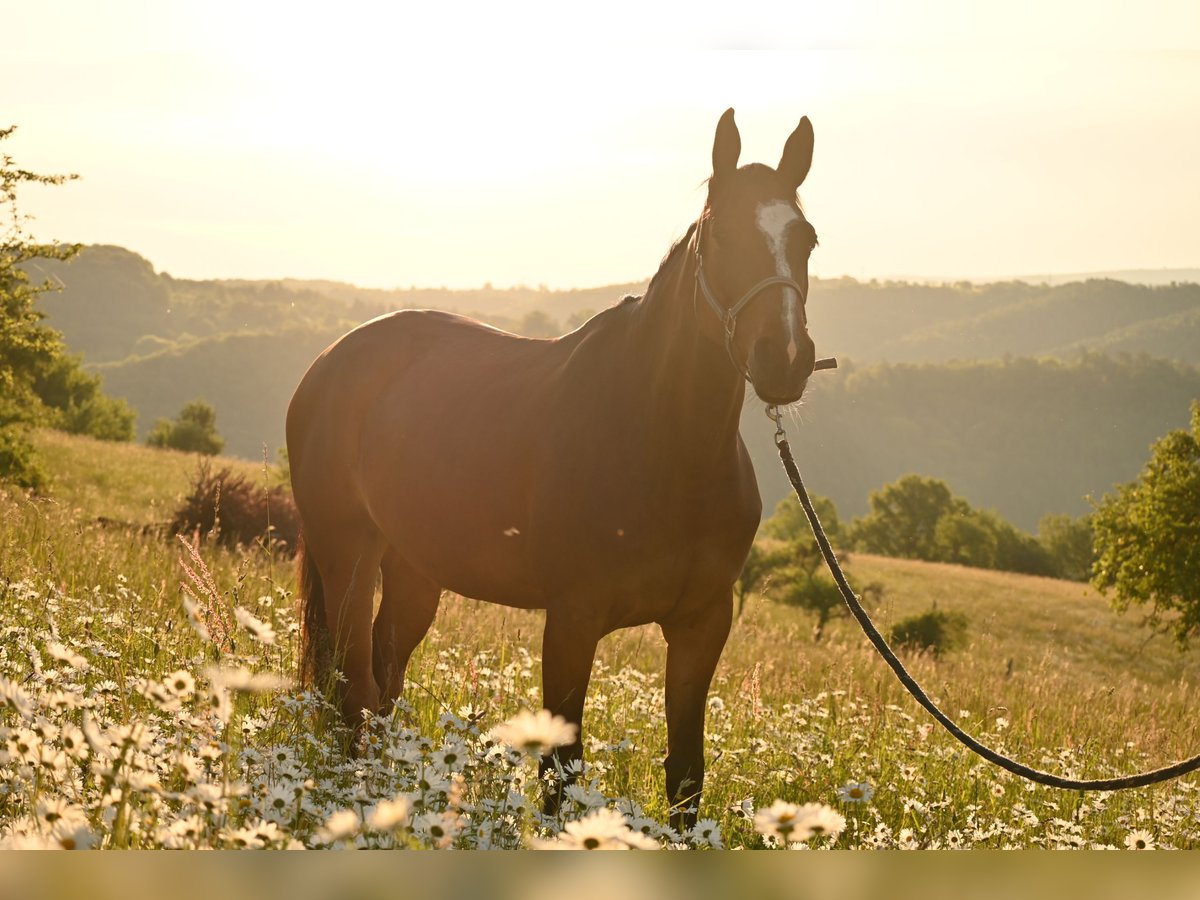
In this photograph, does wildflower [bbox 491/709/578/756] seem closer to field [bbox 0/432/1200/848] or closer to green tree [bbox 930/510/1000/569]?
field [bbox 0/432/1200/848]

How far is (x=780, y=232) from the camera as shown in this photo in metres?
3.99

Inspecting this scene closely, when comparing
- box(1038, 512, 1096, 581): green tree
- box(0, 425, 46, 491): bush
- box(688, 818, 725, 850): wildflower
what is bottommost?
box(1038, 512, 1096, 581): green tree

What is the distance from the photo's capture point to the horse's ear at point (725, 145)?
4238 mm

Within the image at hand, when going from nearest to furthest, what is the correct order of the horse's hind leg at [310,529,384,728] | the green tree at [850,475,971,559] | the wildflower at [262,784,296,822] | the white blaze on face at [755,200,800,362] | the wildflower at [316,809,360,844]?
the wildflower at [316,809,360,844], the wildflower at [262,784,296,822], the white blaze on face at [755,200,800,362], the horse's hind leg at [310,529,384,728], the green tree at [850,475,971,559]

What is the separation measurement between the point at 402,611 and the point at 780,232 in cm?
387

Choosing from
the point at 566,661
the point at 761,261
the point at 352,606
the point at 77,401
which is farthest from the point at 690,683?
the point at 77,401

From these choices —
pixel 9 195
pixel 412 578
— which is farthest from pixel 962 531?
pixel 412 578

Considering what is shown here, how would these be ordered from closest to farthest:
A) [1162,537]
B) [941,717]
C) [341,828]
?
[341,828] < [941,717] < [1162,537]

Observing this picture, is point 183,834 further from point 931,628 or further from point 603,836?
point 931,628

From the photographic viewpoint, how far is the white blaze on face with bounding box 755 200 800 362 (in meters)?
3.80

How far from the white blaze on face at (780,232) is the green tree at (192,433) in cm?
6784

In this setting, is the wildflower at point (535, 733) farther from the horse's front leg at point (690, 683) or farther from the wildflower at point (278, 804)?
the horse's front leg at point (690, 683)

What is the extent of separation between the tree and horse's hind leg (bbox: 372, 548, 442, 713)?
32.5m

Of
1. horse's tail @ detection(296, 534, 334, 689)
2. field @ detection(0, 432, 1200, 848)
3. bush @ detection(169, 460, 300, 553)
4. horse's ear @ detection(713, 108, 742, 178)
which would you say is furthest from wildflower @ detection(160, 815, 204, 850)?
bush @ detection(169, 460, 300, 553)
